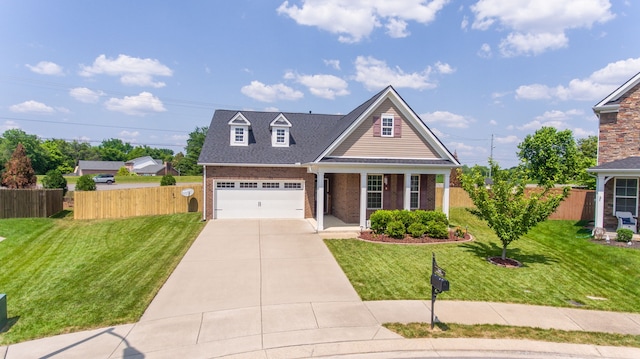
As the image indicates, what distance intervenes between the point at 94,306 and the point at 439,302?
314 inches

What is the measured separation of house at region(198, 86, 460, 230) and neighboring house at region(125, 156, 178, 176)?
210 feet

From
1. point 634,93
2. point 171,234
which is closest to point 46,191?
point 171,234

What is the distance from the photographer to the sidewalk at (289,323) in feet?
19.9

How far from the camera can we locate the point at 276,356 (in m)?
5.83

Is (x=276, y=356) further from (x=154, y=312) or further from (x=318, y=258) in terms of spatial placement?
(x=318, y=258)

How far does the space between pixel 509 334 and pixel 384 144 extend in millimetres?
11217

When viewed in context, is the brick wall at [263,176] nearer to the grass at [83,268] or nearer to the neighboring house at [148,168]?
the grass at [83,268]

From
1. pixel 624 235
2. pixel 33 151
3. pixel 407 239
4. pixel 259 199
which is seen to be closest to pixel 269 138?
pixel 259 199

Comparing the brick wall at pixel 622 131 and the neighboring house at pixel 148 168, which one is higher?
the brick wall at pixel 622 131

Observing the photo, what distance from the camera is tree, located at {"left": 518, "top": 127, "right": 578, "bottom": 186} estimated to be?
3872cm

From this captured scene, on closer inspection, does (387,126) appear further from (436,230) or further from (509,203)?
(509,203)

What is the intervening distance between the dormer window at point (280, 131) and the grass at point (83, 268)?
21.1ft

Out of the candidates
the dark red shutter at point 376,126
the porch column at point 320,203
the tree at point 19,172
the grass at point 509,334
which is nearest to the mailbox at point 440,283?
the grass at point 509,334

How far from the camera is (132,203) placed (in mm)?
19906
